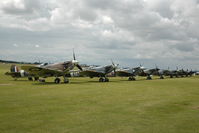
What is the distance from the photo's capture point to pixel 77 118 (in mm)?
8656

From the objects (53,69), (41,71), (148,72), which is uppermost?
(53,69)

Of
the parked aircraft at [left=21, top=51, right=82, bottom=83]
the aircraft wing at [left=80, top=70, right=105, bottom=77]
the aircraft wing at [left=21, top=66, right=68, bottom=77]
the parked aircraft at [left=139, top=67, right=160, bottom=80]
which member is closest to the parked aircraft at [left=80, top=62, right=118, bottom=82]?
the aircraft wing at [left=80, top=70, right=105, bottom=77]

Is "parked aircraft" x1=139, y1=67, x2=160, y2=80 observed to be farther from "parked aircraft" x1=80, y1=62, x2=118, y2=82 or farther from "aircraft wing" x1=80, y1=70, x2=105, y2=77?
"aircraft wing" x1=80, y1=70, x2=105, y2=77

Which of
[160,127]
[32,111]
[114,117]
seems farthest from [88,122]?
[32,111]

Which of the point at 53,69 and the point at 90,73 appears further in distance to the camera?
the point at 90,73

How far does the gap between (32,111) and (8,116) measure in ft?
4.06

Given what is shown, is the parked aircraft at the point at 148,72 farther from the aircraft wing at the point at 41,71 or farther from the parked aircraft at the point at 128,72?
the aircraft wing at the point at 41,71

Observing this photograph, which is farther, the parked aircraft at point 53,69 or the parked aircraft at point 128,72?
the parked aircraft at point 128,72

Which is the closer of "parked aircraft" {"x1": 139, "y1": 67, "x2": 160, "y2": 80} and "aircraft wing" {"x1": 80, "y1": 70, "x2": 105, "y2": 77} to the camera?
"aircraft wing" {"x1": 80, "y1": 70, "x2": 105, "y2": 77}

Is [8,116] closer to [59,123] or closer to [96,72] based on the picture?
[59,123]

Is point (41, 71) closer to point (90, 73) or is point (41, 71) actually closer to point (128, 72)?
point (90, 73)

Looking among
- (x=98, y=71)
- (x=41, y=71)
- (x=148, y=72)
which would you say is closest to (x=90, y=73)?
(x=98, y=71)

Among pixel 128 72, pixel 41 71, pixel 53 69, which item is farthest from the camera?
pixel 128 72

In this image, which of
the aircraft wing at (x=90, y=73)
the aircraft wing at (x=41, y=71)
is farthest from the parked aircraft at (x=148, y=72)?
the aircraft wing at (x=41, y=71)
